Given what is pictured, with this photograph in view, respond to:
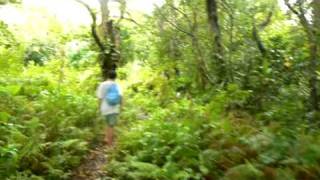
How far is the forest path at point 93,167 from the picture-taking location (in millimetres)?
7054

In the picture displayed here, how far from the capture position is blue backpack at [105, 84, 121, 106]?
28.7 feet

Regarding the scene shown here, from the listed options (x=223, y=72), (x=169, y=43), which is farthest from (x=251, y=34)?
(x=169, y=43)

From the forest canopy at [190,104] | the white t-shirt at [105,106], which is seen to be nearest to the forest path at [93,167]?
the forest canopy at [190,104]

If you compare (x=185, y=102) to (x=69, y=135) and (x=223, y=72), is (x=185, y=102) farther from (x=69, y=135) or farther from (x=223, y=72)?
(x=69, y=135)

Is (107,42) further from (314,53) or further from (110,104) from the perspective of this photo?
(314,53)

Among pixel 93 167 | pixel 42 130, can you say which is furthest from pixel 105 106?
pixel 93 167

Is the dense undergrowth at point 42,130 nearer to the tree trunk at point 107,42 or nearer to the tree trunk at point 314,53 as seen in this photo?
the tree trunk at point 107,42

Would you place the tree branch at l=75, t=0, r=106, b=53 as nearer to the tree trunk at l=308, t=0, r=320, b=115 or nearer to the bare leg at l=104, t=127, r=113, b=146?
the bare leg at l=104, t=127, r=113, b=146

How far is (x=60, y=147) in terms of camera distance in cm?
745

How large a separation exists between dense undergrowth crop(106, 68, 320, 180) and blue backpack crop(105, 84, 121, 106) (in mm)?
596

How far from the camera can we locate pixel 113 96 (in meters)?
8.75

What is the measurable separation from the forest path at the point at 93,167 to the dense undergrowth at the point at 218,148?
18 centimetres

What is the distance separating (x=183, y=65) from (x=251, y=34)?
2.03 metres

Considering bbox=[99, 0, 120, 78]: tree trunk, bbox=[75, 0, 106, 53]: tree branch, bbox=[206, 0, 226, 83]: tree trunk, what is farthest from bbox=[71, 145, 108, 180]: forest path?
bbox=[99, 0, 120, 78]: tree trunk
